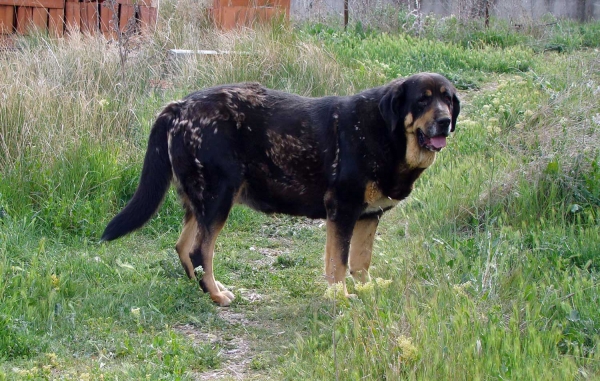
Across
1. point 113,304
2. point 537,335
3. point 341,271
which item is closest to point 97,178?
point 113,304

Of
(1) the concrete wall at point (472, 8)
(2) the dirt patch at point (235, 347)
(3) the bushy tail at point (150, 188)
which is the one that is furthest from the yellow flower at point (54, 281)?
(1) the concrete wall at point (472, 8)

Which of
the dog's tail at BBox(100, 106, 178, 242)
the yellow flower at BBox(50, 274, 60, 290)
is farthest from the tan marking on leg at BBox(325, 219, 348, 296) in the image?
the yellow flower at BBox(50, 274, 60, 290)

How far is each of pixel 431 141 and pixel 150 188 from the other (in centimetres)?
210

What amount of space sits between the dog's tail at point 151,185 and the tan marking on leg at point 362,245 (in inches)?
59.6

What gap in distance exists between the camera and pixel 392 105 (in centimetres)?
536

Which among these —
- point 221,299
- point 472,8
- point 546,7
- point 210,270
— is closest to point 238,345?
point 221,299

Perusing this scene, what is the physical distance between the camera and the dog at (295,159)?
17.7ft

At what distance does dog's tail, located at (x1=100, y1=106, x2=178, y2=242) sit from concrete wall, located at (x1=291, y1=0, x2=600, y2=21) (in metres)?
9.59

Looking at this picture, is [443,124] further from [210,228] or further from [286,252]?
[286,252]

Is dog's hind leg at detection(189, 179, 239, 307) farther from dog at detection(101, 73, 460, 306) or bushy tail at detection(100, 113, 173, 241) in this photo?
bushy tail at detection(100, 113, 173, 241)

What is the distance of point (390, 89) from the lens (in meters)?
5.49

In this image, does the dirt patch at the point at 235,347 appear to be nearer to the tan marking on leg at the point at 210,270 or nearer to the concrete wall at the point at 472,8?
the tan marking on leg at the point at 210,270

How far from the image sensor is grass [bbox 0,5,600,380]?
13.3ft

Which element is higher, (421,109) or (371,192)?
(421,109)
